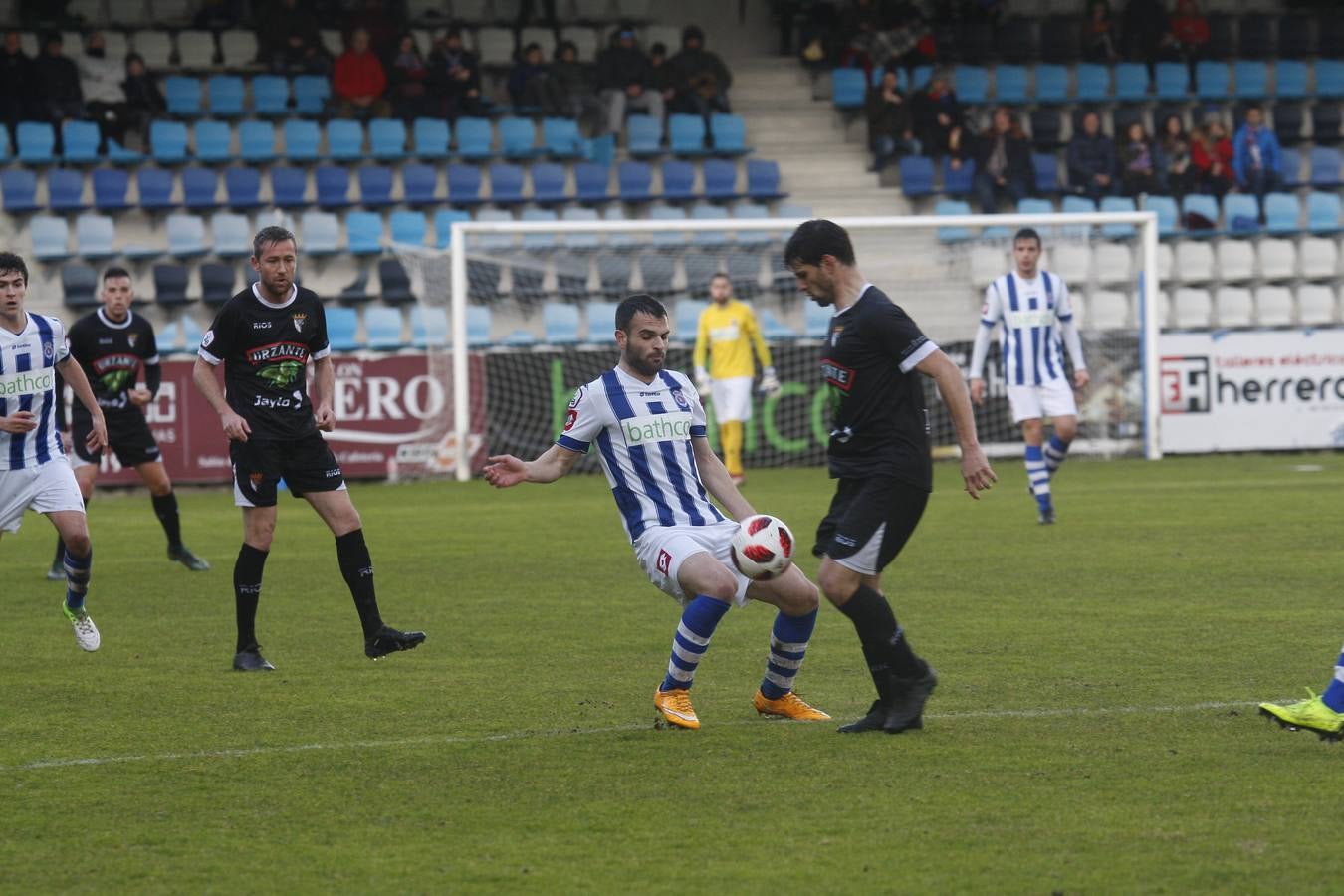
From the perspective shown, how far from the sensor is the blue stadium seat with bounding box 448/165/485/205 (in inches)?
993

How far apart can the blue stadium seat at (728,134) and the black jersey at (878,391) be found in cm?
2059

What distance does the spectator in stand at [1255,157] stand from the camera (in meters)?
26.8

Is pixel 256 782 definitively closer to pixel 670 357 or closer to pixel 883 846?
pixel 883 846

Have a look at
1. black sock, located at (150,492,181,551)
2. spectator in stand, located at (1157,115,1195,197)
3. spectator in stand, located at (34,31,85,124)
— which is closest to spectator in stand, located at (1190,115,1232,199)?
spectator in stand, located at (1157,115,1195,197)

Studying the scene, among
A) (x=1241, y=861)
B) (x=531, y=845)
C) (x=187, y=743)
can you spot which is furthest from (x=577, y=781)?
(x=1241, y=861)

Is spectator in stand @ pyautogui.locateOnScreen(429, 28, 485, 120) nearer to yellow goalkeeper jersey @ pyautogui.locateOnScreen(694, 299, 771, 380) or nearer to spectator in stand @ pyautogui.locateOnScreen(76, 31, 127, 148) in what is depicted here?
spectator in stand @ pyautogui.locateOnScreen(76, 31, 127, 148)

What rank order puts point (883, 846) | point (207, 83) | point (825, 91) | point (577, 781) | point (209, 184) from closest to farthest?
point (883, 846)
point (577, 781)
point (209, 184)
point (207, 83)
point (825, 91)

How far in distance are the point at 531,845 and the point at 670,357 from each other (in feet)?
56.8

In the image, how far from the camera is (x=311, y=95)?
25.8 meters

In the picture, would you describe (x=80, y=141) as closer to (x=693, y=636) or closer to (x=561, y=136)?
(x=561, y=136)

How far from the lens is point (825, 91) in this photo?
29578mm

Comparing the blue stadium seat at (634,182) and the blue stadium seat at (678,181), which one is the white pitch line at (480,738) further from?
the blue stadium seat at (678,181)

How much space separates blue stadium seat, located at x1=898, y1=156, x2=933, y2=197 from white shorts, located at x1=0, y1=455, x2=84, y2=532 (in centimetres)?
1883

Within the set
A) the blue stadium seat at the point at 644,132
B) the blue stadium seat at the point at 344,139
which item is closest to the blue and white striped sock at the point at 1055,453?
the blue stadium seat at the point at 644,132
